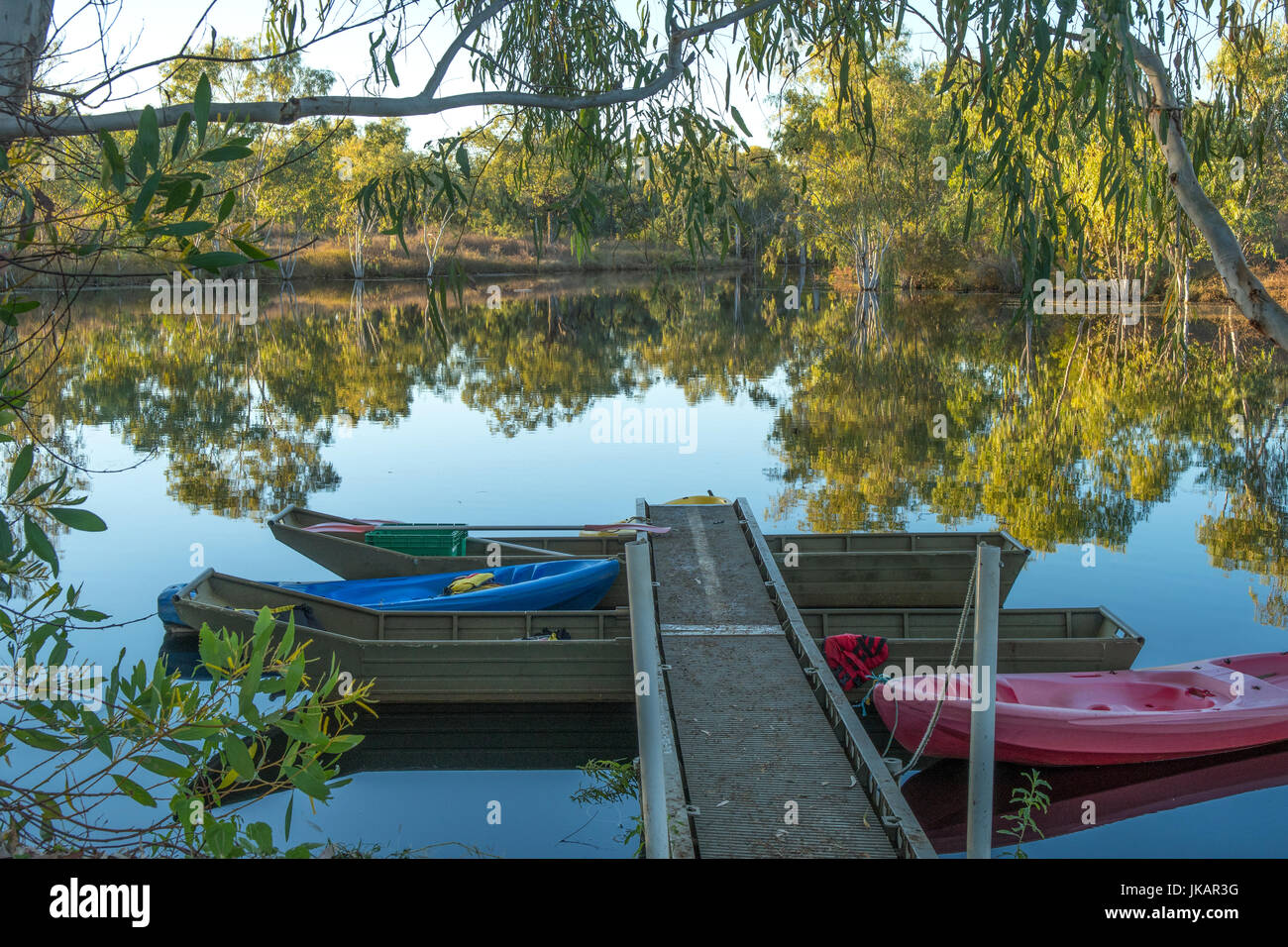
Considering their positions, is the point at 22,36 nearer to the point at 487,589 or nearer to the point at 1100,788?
the point at 487,589

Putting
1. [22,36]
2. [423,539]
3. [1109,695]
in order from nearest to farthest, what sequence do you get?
[22,36] < [1109,695] < [423,539]

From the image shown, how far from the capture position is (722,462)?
56.3 ft

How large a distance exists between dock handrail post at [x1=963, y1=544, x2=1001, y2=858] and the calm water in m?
1.35

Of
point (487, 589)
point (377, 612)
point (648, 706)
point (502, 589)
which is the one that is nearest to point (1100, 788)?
point (648, 706)

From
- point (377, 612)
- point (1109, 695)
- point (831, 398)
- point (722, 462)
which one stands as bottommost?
point (1109, 695)

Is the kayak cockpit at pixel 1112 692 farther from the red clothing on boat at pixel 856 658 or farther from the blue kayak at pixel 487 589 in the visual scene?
the blue kayak at pixel 487 589

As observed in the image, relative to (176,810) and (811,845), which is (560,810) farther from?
(176,810)

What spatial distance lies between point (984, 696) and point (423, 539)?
284 inches

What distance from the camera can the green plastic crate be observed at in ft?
34.6

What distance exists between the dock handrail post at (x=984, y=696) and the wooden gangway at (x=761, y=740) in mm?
264

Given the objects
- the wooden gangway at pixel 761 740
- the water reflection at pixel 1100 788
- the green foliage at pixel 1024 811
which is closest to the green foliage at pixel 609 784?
the wooden gangway at pixel 761 740

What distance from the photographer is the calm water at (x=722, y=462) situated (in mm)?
7062
